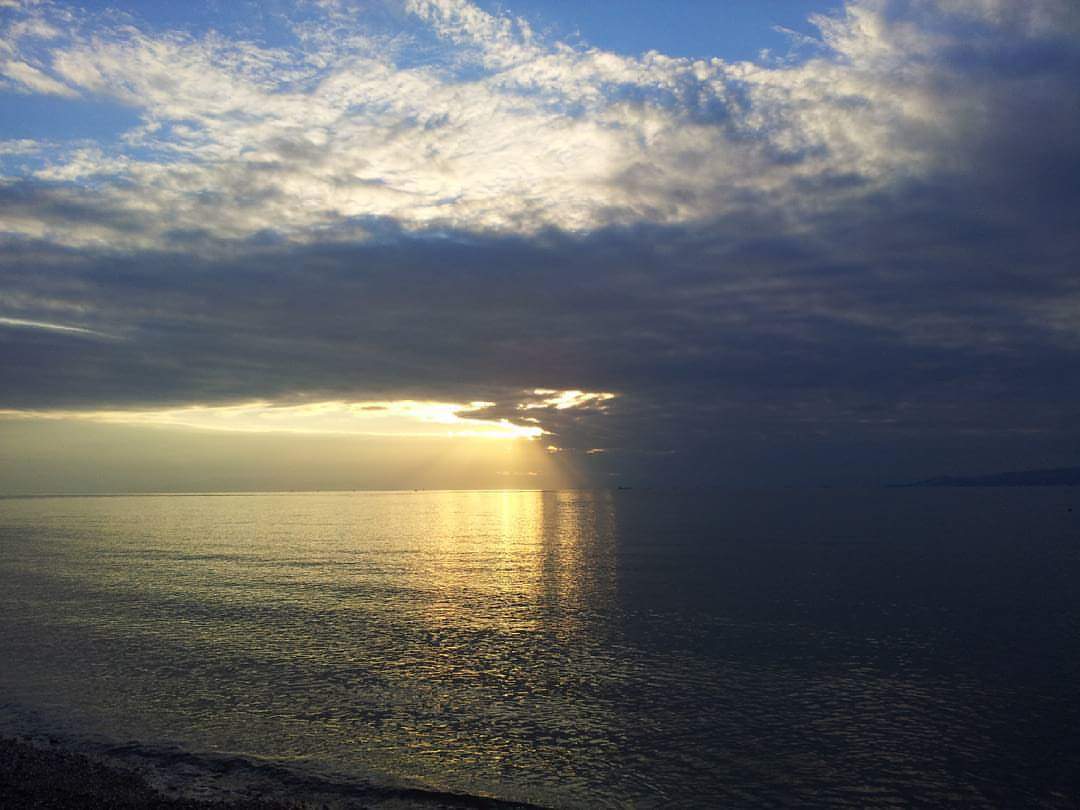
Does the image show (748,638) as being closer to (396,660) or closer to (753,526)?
(396,660)

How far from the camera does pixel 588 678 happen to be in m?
46.6

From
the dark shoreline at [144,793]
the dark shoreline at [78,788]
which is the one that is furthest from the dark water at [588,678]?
the dark shoreline at [78,788]

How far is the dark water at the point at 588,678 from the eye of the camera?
3194 cm

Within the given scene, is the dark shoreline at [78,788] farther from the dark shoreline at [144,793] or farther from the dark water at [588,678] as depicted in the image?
the dark water at [588,678]

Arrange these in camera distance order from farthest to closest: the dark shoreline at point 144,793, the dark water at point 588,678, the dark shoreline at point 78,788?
the dark water at point 588,678 < the dark shoreline at point 144,793 < the dark shoreline at point 78,788

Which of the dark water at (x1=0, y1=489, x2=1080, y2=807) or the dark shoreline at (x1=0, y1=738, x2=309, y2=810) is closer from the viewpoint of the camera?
the dark shoreline at (x1=0, y1=738, x2=309, y2=810)

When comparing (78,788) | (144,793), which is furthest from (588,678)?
(78,788)

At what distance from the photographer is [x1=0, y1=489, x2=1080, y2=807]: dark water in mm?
31938

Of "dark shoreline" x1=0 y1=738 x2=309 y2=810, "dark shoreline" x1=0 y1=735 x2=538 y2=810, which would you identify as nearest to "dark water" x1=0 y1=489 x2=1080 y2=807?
"dark shoreline" x1=0 y1=735 x2=538 y2=810

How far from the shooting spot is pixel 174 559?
390ft

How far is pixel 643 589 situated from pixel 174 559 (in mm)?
78205

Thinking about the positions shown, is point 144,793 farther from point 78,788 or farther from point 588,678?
point 588,678

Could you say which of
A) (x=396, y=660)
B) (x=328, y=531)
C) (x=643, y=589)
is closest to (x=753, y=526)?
(x=328, y=531)

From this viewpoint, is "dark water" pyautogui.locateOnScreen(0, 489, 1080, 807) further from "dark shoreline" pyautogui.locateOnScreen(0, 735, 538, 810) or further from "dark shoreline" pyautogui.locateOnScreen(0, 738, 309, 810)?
"dark shoreline" pyautogui.locateOnScreen(0, 738, 309, 810)
